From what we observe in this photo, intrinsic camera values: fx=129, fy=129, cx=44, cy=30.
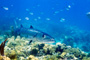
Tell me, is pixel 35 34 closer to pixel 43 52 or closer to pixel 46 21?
pixel 43 52

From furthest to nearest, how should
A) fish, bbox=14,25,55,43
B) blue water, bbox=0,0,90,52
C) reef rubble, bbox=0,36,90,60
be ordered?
blue water, bbox=0,0,90,52 → reef rubble, bbox=0,36,90,60 → fish, bbox=14,25,55,43

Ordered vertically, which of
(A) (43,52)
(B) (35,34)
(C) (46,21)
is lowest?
(B) (35,34)

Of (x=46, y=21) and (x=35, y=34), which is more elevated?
(x=46, y=21)

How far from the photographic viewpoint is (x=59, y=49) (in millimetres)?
6918

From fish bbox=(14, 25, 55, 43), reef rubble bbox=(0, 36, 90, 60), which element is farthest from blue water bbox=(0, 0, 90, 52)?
fish bbox=(14, 25, 55, 43)

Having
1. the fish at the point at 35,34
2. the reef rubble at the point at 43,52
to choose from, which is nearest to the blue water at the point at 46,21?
the reef rubble at the point at 43,52

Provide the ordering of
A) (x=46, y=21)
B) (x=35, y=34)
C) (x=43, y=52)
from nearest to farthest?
1. (x=35, y=34)
2. (x=43, y=52)
3. (x=46, y=21)

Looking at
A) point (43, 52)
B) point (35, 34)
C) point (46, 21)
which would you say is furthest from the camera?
point (46, 21)

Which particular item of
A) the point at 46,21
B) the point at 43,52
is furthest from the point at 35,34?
the point at 46,21

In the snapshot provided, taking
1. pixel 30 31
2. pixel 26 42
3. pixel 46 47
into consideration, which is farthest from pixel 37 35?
pixel 26 42

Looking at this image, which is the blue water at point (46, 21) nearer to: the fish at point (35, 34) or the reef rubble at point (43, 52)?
the reef rubble at point (43, 52)

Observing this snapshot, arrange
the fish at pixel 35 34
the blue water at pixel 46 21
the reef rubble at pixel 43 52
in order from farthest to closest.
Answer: the blue water at pixel 46 21, the reef rubble at pixel 43 52, the fish at pixel 35 34

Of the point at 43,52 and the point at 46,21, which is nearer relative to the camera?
the point at 43,52

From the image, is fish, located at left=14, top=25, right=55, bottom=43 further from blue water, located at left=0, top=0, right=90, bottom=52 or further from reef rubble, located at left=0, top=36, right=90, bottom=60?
blue water, located at left=0, top=0, right=90, bottom=52
